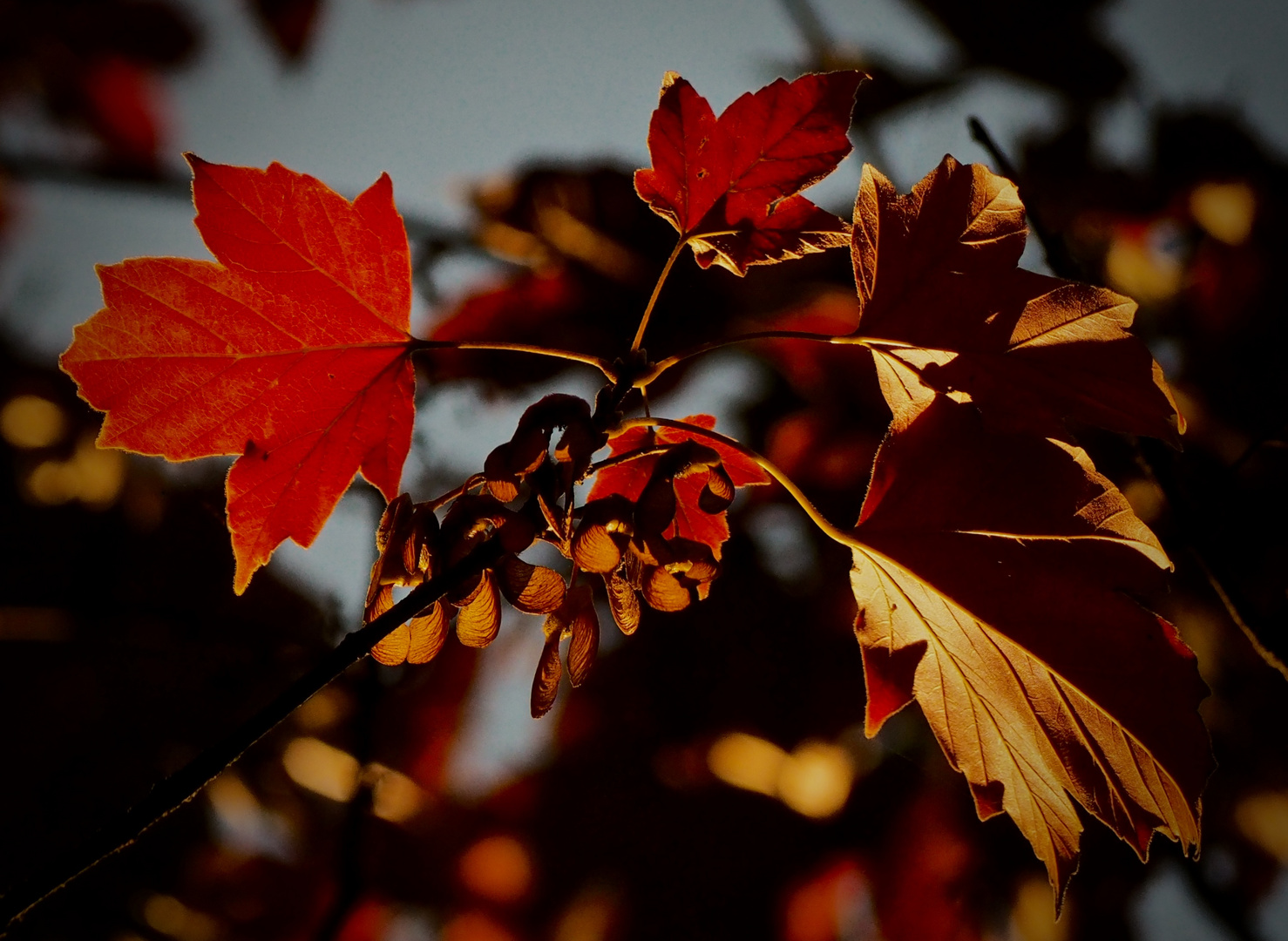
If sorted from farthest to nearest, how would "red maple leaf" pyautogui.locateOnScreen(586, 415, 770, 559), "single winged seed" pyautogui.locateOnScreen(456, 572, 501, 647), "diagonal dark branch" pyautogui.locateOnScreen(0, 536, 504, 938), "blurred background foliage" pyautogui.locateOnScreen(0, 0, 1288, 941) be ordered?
"blurred background foliage" pyautogui.locateOnScreen(0, 0, 1288, 941) < "red maple leaf" pyautogui.locateOnScreen(586, 415, 770, 559) < "single winged seed" pyautogui.locateOnScreen(456, 572, 501, 647) < "diagonal dark branch" pyautogui.locateOnScreen(0, 536, 504, 938)

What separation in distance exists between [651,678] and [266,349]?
85cm

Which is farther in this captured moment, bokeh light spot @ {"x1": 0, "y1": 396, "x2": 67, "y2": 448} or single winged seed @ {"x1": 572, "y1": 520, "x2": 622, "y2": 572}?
bokeh light spot @ {"x1": 0, "y1": 396, "x2": 67, "y2": 448}

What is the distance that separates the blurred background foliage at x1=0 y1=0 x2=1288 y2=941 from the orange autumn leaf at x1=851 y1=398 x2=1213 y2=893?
64cm

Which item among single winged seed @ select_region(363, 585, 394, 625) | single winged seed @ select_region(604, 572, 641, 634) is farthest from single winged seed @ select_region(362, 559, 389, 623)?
single winged seed @ select_region(604, 572, 641, 634)

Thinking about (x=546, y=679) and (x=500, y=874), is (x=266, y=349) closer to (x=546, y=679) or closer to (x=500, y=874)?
(x=546, y=679)

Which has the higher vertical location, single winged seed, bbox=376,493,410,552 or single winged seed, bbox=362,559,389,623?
single winged seed, bbox=376,493,410,552

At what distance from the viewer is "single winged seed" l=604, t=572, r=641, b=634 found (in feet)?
1.16

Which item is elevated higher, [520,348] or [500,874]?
[520,348]

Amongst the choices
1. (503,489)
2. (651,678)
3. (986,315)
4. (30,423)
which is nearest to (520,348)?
(503,489)

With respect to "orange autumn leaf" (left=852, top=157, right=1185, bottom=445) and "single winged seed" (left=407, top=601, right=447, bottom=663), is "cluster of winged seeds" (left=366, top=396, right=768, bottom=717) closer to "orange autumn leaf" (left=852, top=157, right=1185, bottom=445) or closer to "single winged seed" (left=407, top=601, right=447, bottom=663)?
"single winged seed" (left=407, top=601, right=447, bottom=663)

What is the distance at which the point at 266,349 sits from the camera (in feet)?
1.29

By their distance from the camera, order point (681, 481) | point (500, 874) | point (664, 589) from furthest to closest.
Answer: point (500, 874) < point (681, 481) < point (664, 589)

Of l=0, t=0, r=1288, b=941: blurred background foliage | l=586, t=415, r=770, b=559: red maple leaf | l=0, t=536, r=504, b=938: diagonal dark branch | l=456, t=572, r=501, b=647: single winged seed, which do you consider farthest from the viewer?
l=0, t=0, r=1288, b=941: blurred background foliage

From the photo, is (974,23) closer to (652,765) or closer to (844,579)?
(844,579)
